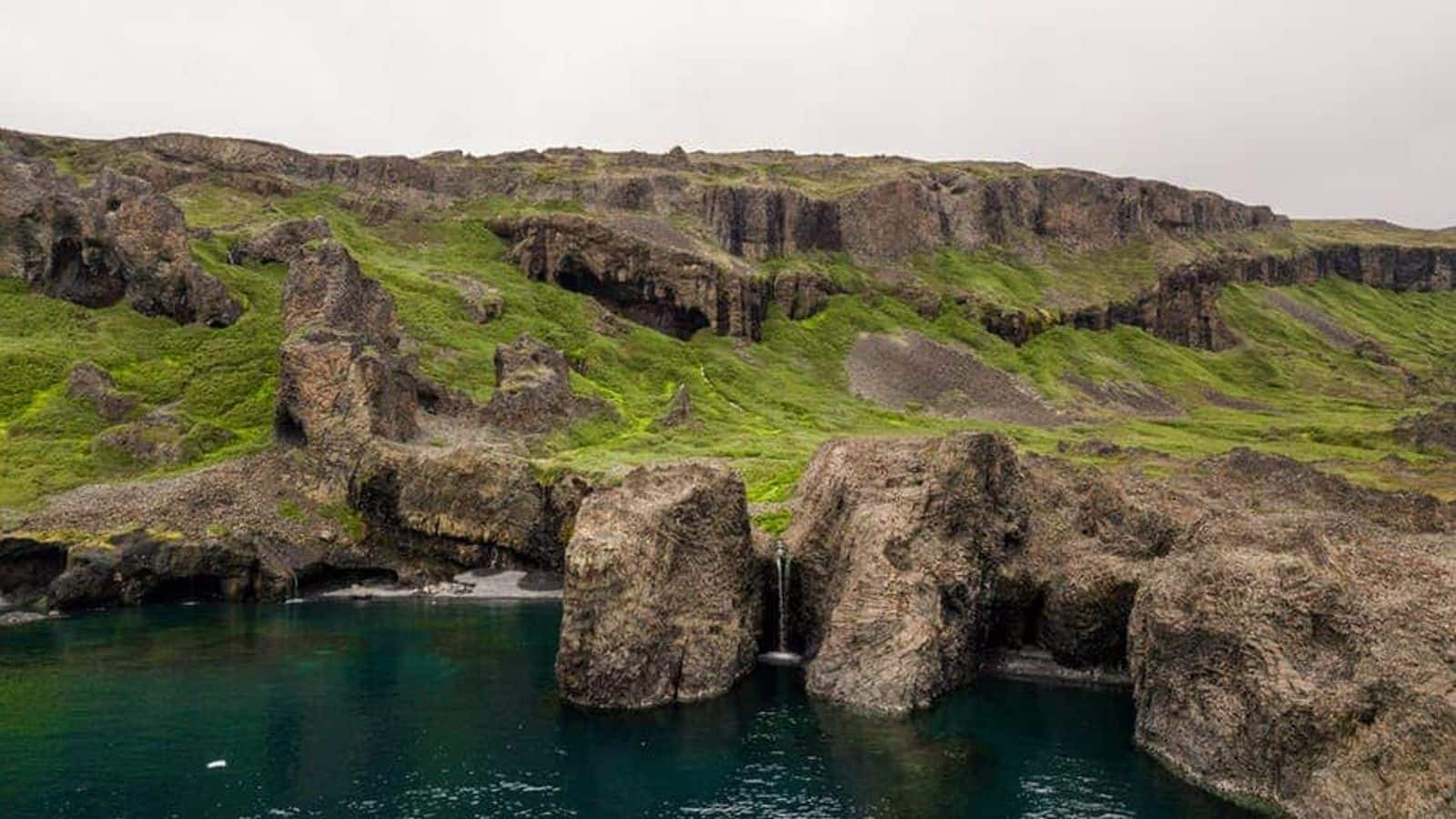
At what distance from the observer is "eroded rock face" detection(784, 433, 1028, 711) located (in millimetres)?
57156

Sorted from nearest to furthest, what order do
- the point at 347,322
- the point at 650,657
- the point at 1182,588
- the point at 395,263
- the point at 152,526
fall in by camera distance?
the point at 1182,588, the point at 650,657, the point at 152,526, the point at 347,322, the point at 395,263

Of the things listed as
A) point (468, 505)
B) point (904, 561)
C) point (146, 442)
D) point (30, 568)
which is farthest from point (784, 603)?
point (146, 442)

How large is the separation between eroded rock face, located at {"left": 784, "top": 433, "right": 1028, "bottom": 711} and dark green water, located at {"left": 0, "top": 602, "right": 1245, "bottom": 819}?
8.99 ft

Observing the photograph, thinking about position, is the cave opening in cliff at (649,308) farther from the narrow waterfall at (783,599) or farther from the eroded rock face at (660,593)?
the eroded rock face at (660,593)

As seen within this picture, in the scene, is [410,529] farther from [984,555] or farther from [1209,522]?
[1209,522]

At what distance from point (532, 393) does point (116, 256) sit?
67.3 m

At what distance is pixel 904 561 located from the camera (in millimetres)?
59375

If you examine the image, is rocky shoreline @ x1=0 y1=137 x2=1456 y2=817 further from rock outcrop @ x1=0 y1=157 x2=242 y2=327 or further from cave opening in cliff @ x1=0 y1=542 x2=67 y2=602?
rock outcrop @ x1=0 y1=157 x2=242 y2=327

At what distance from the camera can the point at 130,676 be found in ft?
206

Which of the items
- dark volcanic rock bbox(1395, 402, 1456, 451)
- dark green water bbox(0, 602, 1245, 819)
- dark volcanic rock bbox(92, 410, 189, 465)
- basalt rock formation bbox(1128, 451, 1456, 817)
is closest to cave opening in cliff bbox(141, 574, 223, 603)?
dark green water bbox(0, 602, 1245, 819)

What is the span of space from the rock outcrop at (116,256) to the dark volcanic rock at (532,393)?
41.1m

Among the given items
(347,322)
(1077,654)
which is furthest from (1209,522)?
(347,322)

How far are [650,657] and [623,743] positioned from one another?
8.00m

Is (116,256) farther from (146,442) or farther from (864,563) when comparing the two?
(864,563)
